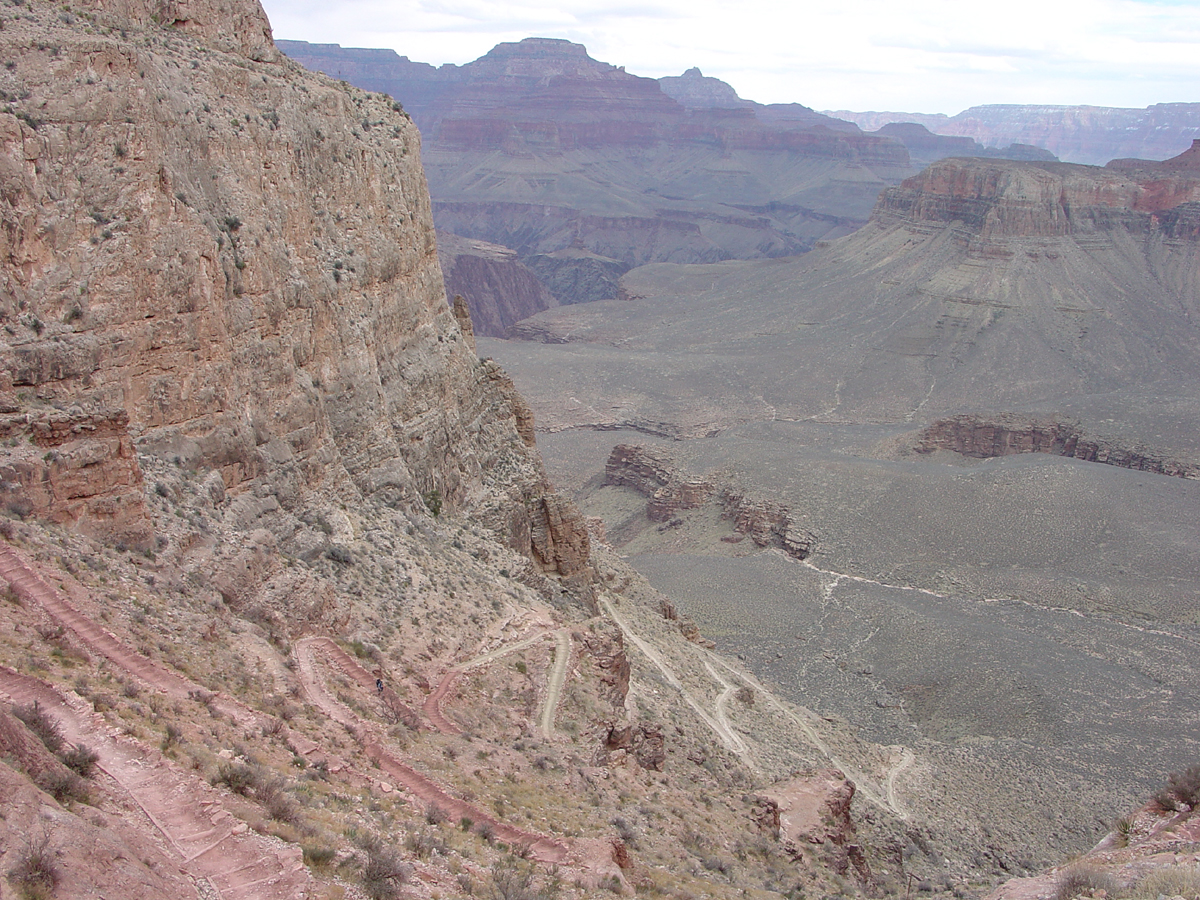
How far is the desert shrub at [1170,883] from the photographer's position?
521 inches

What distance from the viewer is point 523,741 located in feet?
62.6

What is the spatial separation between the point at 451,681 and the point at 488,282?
13643 cm

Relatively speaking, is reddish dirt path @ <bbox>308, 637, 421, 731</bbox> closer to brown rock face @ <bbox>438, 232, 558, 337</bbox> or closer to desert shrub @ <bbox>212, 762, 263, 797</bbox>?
desert shrub @ <bbox>212, 762, 263, 797</bbox>

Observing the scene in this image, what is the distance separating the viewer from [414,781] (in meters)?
14.7

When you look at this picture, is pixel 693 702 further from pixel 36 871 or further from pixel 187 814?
pixel 36 871

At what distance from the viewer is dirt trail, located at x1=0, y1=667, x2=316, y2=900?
9852 millimetres

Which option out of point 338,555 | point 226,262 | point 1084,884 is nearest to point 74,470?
point 226,262

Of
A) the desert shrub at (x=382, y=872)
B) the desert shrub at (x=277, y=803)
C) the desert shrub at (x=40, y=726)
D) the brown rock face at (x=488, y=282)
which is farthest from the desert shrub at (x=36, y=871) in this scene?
the brown rock face at (x=488, y=282)

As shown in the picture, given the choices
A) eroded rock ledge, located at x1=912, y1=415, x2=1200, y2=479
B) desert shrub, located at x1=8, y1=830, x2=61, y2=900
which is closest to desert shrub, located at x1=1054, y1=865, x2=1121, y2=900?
desert shrub, located at x1=8, y1=830, x2=61, y2=900

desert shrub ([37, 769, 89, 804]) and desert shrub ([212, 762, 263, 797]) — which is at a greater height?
desert shrub ([37, 769, 89, 804])

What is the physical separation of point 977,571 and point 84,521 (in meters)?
41.1

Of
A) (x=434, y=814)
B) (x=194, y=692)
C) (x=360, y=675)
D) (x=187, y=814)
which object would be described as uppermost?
(x=187, y=814)

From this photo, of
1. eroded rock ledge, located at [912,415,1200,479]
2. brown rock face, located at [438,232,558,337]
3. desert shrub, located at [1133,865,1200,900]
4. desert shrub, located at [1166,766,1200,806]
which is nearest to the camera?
desert shrub, located at [1133,865,1200,900]

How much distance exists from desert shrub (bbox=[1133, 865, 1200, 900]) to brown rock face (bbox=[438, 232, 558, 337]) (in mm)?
135627
